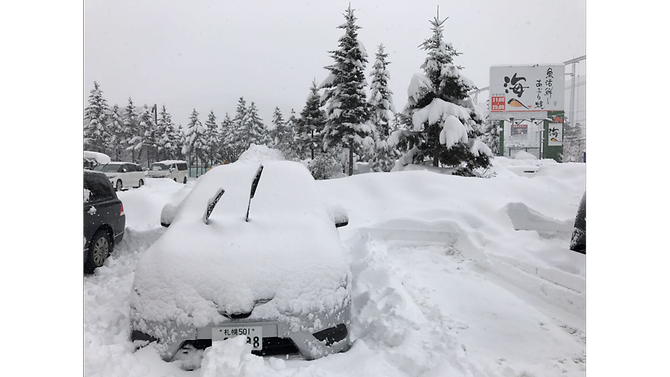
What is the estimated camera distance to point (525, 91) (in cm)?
3028

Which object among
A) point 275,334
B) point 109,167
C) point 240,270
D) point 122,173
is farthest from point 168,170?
point 275,334

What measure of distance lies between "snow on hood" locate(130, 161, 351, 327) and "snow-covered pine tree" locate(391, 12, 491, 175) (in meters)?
14.4

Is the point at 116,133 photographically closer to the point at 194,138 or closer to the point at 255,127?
the point at 194,138

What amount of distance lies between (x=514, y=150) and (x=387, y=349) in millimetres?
61400

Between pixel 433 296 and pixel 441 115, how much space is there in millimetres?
14153

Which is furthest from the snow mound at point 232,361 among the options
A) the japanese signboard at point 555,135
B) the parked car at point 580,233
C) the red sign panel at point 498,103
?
the japanese signboard at point 555,135

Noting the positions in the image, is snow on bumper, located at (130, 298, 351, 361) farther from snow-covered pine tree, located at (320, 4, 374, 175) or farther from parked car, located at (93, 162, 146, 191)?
parked car, located at (93, 162, 146, 191)

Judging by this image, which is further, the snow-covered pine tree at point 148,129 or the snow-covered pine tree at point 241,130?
the snow-covered pine tree at point 148,129

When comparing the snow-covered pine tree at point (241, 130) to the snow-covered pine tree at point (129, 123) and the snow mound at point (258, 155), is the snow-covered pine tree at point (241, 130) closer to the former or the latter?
the snow mound at point (258, 155)

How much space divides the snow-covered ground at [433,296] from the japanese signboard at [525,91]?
77.8ft

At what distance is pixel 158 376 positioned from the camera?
8.76 feet

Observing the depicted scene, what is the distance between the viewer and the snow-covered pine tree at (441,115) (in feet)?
56.2
